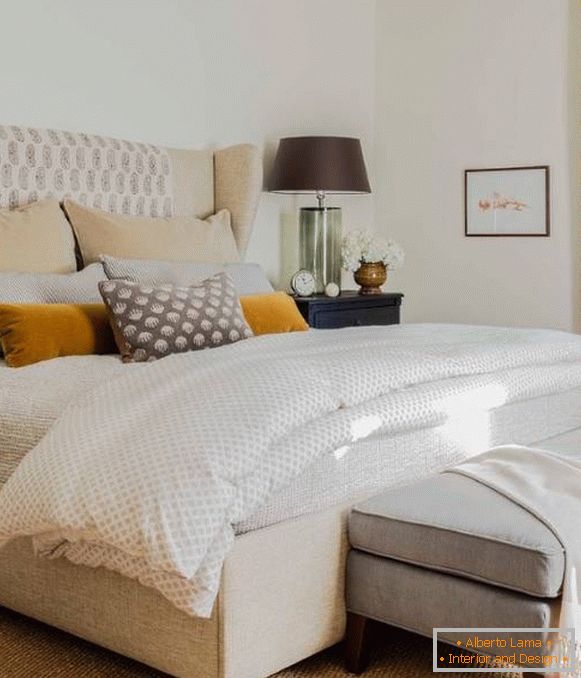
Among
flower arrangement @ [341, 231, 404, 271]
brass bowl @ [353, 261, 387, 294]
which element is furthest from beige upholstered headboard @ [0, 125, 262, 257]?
brass bowl @ [353, 261, 387, 294]

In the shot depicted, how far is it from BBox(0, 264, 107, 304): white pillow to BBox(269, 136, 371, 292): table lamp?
1.66 metres

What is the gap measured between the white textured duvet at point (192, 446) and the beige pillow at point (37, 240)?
1126 mm

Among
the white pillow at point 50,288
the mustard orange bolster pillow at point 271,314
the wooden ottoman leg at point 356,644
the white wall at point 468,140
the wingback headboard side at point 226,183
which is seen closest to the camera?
the wooden ottoman leg at point 356,644

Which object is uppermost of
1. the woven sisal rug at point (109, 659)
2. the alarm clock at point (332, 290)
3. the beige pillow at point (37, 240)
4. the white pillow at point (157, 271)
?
the beige pillow at point (37, 240)

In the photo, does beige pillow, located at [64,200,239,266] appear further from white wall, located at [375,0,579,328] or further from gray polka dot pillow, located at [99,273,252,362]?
white wall, located at [375,0,579,328]

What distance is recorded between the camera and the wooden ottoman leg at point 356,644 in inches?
89.5

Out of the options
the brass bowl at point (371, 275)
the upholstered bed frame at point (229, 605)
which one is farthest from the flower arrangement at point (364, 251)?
the upholstered bed frame at point (229, 605)

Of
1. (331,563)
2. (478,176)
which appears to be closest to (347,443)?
(331,563)

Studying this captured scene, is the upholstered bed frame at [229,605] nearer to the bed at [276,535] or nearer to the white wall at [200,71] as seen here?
the bed at [276,535]

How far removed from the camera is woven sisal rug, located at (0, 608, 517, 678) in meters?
2.28

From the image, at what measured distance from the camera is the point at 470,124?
5422 mm

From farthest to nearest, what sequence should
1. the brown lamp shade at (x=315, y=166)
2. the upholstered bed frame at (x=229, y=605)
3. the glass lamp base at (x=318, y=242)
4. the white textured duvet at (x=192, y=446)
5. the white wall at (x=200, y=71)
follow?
the glass lamp base at (x=318, y=242)
the brown lamp shade at (x=315, y=166)
the white wall at (x=200, y=71)
the upholstered bed frame at (x=229, y=605)
the white textured duvet at (x=192, y=446)

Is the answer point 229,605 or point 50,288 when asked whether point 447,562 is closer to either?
point 229,605

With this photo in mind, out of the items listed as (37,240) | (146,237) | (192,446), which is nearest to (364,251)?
(146,237)
